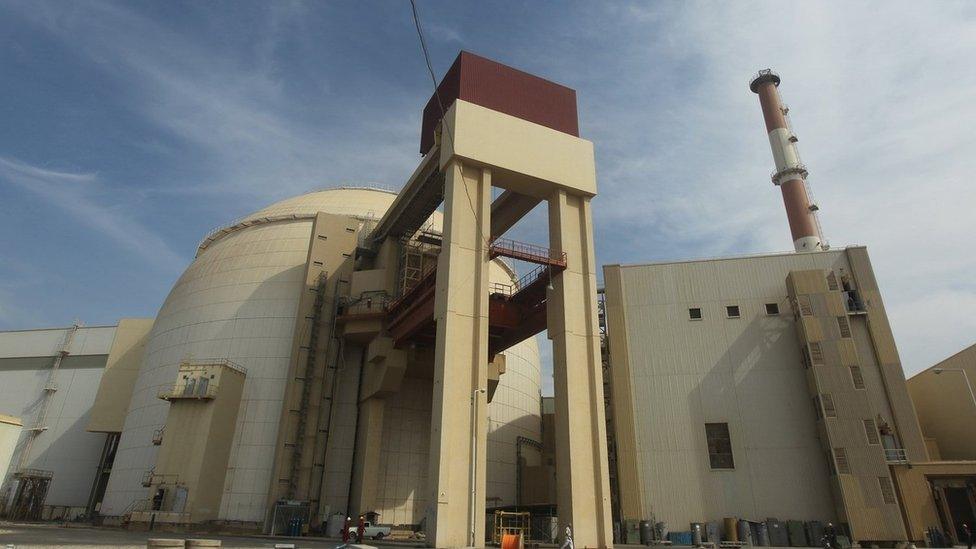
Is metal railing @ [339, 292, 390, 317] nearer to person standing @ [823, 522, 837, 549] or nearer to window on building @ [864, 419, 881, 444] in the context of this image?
person standing @ [823, 522, 837, 549]

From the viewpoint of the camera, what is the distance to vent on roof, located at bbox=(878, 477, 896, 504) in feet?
98.7

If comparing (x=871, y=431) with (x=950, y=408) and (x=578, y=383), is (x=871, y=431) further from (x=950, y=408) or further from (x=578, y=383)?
(x=578, y=383)

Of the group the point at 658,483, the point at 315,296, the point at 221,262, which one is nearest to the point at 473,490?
the point at 658,483

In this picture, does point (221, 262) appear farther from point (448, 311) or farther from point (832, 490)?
point (832, 490)

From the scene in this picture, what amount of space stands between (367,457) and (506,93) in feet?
78.0

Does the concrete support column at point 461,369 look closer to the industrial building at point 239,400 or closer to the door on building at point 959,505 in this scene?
the industrial building at point 239,400

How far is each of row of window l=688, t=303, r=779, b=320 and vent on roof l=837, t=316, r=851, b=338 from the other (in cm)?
354

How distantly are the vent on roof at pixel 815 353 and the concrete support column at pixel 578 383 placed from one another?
14708 millimetres

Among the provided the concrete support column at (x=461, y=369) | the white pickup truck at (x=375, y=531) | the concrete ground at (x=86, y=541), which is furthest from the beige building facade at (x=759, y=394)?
the concrete ground at (x=86, y=541)

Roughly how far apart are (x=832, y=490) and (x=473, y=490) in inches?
860

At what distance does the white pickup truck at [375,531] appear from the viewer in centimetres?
3253

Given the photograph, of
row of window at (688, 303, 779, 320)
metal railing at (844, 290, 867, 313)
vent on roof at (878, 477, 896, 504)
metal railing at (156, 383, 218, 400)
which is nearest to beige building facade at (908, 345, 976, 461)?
metal railing at (844, 290, 867, 313)

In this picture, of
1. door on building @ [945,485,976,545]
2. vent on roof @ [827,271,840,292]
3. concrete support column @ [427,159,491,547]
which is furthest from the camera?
door on building @ [945,485,976,545]

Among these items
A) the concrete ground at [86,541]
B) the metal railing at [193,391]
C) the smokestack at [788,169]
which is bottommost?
the concrete ground at [86,541]
